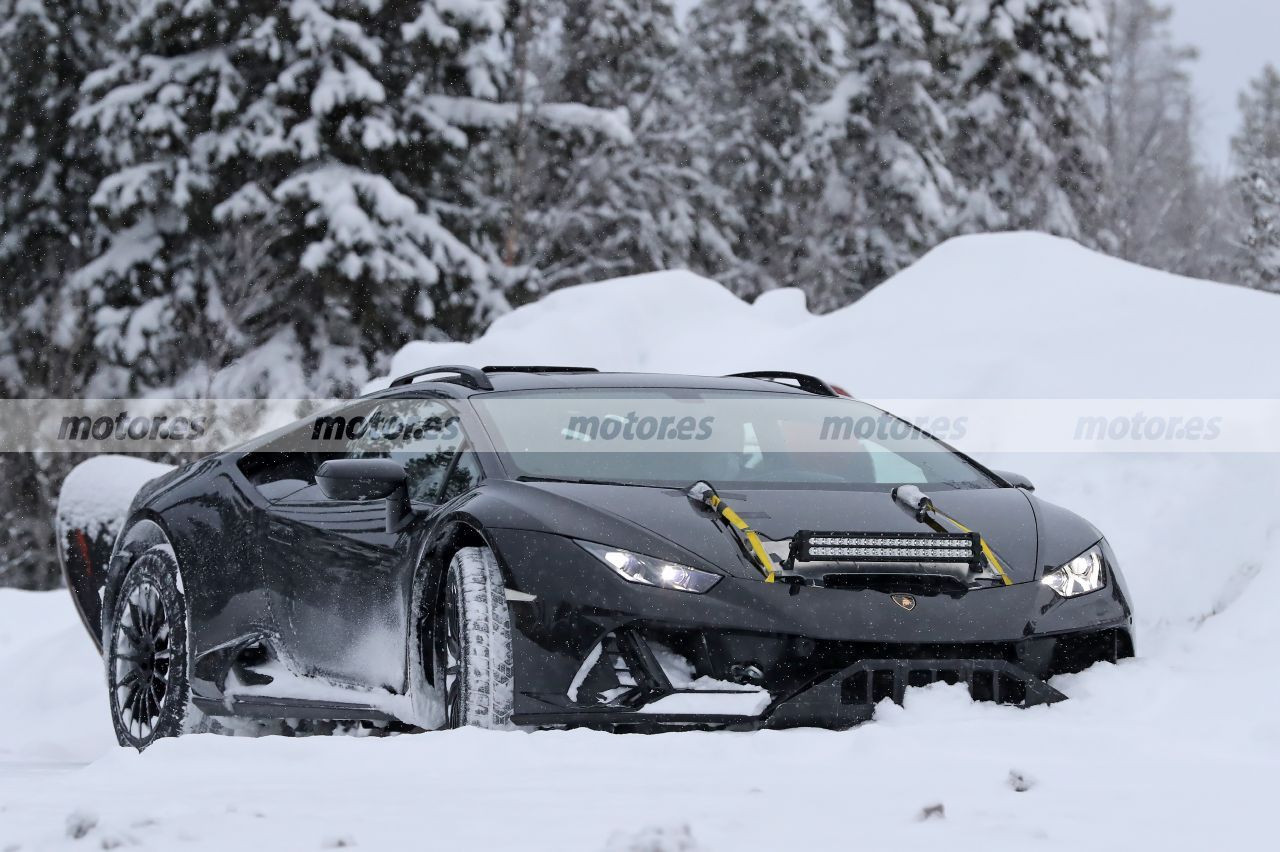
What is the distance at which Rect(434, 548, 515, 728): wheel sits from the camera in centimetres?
414

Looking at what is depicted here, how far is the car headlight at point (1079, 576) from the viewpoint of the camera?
454 cm

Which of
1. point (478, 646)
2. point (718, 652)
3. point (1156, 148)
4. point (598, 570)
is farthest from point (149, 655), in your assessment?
point (1156, 148)

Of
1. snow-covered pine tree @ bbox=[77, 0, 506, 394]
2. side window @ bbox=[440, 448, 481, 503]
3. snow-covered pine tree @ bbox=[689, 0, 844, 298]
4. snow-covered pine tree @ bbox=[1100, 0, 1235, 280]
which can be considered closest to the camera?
side window @ bbox=[440, 448, 481, 503]

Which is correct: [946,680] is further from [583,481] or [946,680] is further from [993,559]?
[583,481]

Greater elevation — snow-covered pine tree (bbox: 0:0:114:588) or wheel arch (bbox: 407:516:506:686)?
snow-covered pine tree (bbox: 0:0:114:588)

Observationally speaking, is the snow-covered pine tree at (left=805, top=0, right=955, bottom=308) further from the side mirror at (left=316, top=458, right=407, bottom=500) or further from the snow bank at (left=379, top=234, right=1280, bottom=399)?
the side mirror at (left=316, top=458, right=407, bottom=500)

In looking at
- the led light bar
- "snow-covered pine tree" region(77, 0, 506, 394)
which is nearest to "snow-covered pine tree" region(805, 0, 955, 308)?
"snow-covered pine tree" region(77, 0, 506, 394)

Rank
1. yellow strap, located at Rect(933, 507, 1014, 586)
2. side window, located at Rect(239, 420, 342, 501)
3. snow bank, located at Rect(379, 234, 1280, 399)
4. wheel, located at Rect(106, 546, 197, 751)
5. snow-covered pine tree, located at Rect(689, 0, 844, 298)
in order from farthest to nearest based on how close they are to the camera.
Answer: snow-covered pine tree, located at Rect(689, 0, 844, 298)
snow bank, located at Rect(379, 234, 1280, 399)
wheel, located at Rect(106, 546, 197, 751)
side window, located at Rect(239, 420, 342, 501)
yellow strap, located at Rect(933, 507, 1014, 586)

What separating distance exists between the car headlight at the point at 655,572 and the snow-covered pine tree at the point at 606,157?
21493mm

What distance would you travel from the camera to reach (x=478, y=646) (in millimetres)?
4203

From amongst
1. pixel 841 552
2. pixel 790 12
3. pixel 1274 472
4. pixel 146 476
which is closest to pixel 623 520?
pixel 841 552

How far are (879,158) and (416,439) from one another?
26879mm

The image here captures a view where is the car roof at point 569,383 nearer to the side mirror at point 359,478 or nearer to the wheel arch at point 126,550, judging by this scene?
the side mirror at point 359,478

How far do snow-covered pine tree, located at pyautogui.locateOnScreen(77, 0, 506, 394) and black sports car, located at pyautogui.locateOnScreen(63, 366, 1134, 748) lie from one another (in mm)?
16699
